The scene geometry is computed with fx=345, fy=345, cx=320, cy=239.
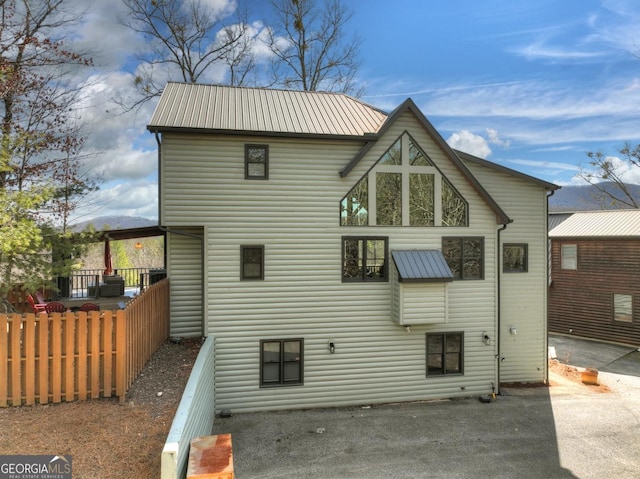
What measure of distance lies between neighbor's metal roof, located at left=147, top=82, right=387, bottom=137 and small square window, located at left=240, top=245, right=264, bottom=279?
3.22m

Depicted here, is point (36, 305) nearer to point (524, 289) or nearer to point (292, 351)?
point (292, 351)

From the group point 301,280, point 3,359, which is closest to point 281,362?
point 301,280

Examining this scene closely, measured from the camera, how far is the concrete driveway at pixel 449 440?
6.91 m

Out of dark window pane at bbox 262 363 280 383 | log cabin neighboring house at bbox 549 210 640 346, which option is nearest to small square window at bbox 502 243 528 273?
dark window pane at bbox 262 363 280 383

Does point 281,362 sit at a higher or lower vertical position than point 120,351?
lower

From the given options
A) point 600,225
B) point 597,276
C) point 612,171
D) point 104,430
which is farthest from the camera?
point 612,171

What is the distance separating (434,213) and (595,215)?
1583 centimetres

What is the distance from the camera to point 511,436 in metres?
8.30

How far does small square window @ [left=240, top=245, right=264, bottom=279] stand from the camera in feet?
31.2

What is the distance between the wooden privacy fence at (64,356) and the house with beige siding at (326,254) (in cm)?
311

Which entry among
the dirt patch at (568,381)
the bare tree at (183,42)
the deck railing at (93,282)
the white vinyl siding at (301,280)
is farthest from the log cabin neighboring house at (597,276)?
the bare tree at (183,42)

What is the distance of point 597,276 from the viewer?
59.7 ft

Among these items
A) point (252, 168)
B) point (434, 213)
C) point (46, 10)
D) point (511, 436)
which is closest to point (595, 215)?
point (434, 213)

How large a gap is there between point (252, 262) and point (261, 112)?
469 centimetres
